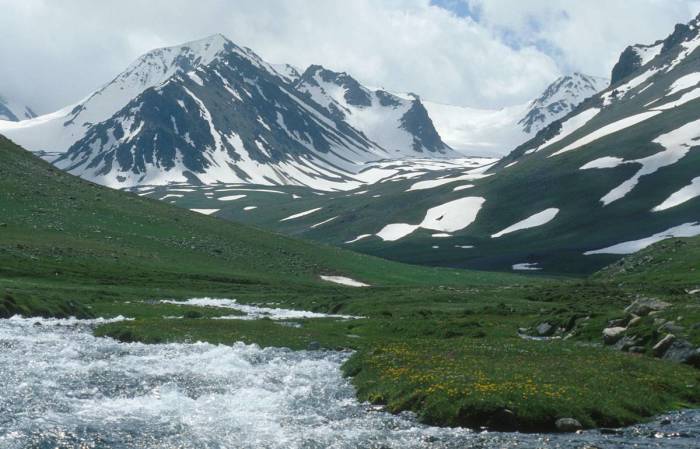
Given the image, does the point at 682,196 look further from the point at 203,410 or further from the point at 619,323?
the point at 203,410

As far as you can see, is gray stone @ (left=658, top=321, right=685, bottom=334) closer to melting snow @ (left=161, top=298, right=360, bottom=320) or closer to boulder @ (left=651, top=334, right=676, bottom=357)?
boulder @ (left=651, top=334, right=676, bottom=357)

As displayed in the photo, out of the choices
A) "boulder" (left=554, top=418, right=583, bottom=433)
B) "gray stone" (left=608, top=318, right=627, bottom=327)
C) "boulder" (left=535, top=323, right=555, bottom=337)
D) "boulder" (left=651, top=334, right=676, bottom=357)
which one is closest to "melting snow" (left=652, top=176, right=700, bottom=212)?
"boulder" (left=535, top=323, right=555, bottom=337)

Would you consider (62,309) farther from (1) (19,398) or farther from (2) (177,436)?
(2) (177,436)

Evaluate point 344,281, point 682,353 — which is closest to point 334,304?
point 344,281

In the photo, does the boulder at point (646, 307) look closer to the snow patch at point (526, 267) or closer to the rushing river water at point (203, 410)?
the rushing river water at point (203, 410)

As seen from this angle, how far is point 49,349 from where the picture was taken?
42312 mm

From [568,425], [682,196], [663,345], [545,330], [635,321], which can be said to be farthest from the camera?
[682,196]

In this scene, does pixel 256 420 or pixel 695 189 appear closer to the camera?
pixel 256 420

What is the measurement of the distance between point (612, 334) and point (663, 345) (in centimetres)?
592

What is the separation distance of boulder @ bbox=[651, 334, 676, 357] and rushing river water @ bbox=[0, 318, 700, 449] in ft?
32.8

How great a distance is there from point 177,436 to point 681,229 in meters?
161

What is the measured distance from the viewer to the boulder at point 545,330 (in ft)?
180

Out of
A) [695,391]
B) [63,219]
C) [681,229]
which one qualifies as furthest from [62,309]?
[681,229]

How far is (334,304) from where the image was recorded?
266ft
